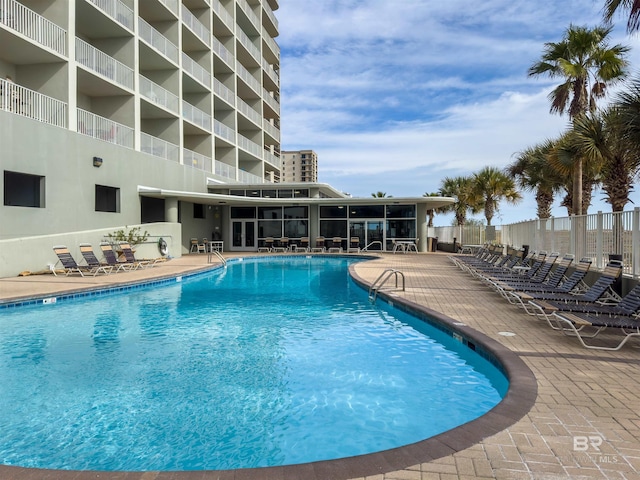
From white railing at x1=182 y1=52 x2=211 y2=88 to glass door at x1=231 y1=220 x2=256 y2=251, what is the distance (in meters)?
8.10

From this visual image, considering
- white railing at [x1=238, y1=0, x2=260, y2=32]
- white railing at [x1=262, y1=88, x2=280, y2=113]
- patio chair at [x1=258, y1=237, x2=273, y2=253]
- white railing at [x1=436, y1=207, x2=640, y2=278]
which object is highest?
white railing at [x1=238, y1=0, x2=260, y2=32]

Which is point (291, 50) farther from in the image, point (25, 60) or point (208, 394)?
point (208, 394)

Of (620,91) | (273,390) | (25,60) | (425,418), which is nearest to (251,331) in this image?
(273,390)

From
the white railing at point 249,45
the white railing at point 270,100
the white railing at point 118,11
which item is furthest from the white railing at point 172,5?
the white railing at point 270,100

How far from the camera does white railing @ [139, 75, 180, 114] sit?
1903 cm

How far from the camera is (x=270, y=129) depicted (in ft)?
116

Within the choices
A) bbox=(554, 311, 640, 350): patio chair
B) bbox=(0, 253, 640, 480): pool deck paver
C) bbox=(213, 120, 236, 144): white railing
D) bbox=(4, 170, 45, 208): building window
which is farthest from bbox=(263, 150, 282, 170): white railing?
bbox=(554, 311, 640, 350): patio chair

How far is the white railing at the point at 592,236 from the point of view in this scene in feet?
24.7

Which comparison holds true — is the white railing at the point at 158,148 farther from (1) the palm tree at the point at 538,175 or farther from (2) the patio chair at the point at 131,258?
(1) the palm tree at the point at 538,175

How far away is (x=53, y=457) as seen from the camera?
3.23 meters

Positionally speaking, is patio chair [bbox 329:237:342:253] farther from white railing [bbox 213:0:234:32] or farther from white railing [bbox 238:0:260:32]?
white railing [bbox 238:0:260:32]

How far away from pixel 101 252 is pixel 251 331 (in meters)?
9.99

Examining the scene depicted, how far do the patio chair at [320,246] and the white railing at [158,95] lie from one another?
32.1 feet

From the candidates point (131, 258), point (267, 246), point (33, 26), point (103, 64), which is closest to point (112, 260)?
point (131, 258)
